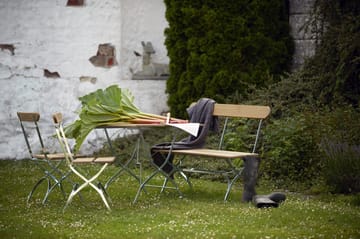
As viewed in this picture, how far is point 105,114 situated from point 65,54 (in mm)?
4626

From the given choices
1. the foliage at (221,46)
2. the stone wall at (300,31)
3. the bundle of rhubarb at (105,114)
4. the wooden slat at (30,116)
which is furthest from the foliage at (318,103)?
the wooden slat at (30,116)

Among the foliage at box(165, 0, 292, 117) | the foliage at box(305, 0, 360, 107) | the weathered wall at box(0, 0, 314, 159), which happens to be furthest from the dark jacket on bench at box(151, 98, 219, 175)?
the weathered wall at box(0, 0, 314, 159)

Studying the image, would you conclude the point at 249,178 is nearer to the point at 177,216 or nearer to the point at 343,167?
the point at 343,167

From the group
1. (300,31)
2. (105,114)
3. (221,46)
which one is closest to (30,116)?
(105,114)

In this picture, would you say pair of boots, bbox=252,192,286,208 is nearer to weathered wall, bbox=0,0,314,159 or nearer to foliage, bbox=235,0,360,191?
foliage, bbox=235,0,360,191

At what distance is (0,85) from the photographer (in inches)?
473

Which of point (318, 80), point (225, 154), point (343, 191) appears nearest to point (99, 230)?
point (225, 154)

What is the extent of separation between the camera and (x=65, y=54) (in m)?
12.2

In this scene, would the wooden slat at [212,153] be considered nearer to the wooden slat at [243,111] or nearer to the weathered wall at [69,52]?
the wooden slat at [243,111]

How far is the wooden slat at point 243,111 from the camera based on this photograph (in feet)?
26.6

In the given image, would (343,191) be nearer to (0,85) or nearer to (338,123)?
(338,123)

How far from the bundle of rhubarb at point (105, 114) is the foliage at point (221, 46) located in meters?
3.39

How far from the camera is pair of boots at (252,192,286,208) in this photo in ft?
24.5

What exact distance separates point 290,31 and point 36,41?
148 inches
